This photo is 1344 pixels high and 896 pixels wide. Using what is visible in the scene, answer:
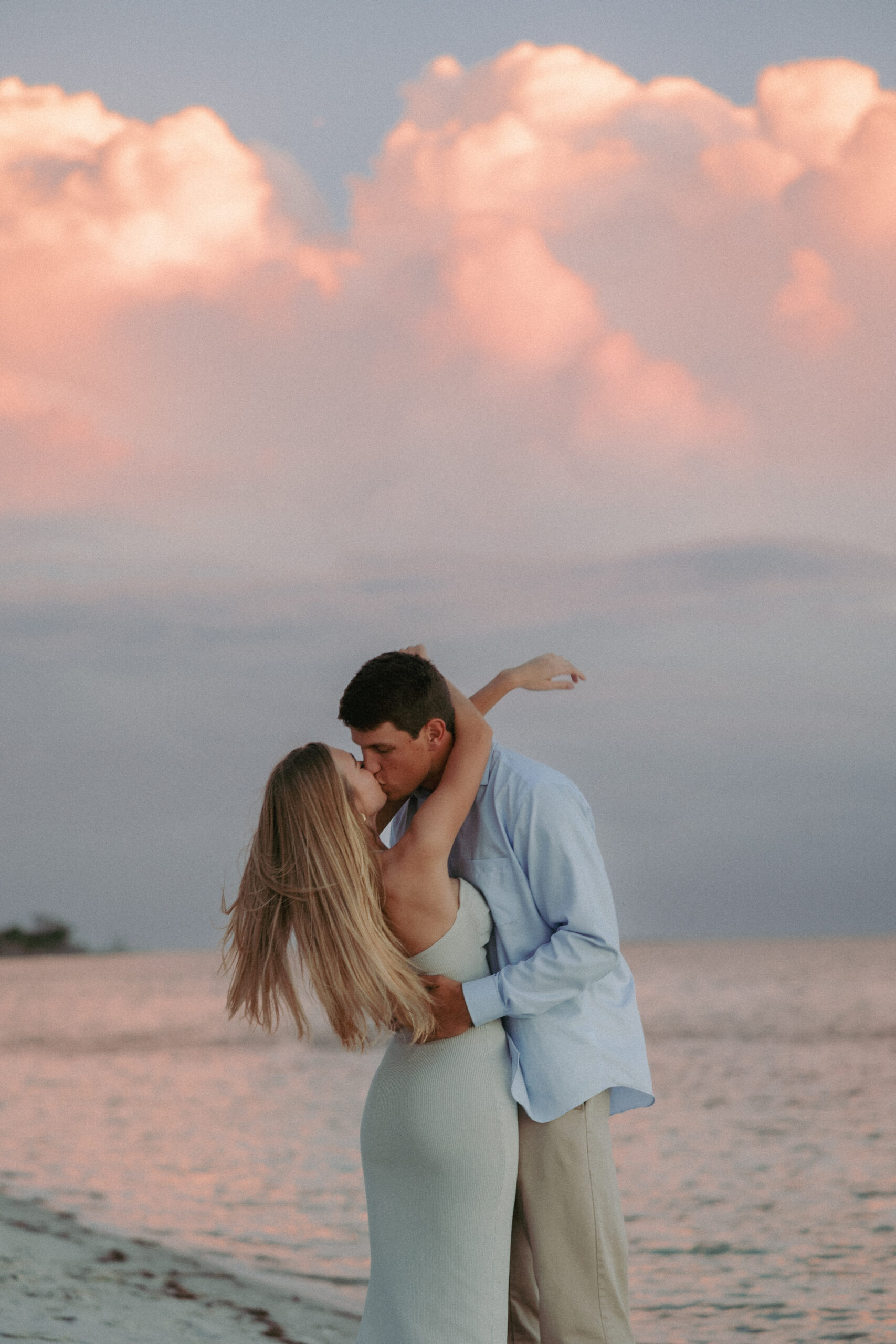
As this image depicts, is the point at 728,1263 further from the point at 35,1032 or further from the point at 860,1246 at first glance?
the point at 35,1032

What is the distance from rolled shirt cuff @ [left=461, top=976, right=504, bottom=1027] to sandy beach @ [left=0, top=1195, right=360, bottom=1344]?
2.93 m

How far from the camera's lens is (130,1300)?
614cm

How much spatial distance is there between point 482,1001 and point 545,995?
16 centimetres

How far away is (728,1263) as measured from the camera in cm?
825

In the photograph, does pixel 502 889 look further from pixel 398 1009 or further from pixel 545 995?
pixel 398 1009

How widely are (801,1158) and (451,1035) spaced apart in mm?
10657

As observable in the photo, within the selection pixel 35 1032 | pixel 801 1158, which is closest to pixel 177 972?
pixel 35 1032

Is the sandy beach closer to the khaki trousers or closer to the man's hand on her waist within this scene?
the khaki trousers

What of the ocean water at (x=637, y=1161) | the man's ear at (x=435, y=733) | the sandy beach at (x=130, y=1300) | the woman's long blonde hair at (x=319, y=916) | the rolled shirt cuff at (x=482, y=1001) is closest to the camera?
the woman's long blonde hair at (x=319, y=916)

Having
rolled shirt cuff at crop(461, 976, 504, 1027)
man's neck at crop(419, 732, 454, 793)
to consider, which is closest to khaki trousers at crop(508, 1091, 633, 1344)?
rolled shirt cuff at crop(461, 976, 504, 1027)

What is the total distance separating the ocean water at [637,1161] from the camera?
7715 millimetres

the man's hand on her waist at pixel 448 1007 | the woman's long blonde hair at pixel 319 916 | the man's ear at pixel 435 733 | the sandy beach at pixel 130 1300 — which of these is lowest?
the sandy beach at pixel 130 1300

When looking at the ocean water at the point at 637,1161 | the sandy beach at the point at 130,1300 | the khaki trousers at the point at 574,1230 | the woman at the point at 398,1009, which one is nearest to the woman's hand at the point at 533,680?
the woman at the point at 398,1009

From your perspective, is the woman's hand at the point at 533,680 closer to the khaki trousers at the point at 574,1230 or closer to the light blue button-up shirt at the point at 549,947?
the light blue button-up shirt at the point at 549,947
